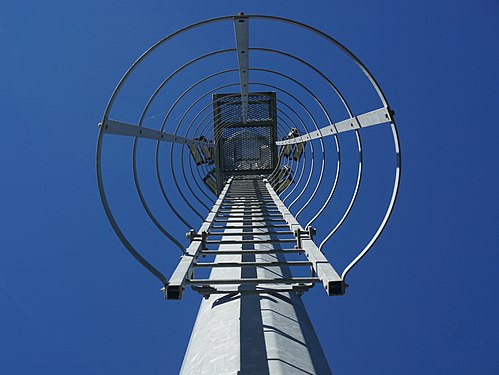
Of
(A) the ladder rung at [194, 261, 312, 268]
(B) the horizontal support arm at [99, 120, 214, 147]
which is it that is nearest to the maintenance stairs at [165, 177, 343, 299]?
(A) the ladder rung at [194, 261, 312, 268]

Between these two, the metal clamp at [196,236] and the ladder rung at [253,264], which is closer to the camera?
the ladder rung at [253,264]

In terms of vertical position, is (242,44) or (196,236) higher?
(242,44)

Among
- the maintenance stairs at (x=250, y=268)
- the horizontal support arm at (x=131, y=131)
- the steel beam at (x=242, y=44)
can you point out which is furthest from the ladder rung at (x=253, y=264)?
the steel beam at (x=242, y=44)

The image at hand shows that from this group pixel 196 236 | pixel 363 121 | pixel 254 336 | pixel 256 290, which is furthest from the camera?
pixel 196 236

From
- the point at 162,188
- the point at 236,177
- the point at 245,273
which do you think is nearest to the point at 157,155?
the point at 162,188

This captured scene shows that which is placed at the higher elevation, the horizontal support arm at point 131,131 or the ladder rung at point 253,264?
the horizontal support arm at point 131,131

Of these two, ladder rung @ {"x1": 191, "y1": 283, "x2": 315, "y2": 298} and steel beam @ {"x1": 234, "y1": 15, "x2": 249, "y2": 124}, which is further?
ladder rung @ {"x1": 191, "y1": 283, "x2": 315, "y2": 298}

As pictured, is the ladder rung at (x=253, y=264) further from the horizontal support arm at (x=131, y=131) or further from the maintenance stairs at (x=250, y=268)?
the horizontal support arm at (x=131, y=131)

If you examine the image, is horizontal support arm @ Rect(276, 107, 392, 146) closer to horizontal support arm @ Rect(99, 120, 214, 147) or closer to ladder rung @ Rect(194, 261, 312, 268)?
ladder rung @ Rect(194, 261, 312, 268)

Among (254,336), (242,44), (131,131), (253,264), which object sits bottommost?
(254,336)

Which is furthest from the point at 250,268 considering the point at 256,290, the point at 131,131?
the point at 131,131

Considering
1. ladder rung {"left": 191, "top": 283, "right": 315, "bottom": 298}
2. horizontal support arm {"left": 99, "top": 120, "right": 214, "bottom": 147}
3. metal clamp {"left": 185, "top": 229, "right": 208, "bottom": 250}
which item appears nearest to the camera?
horizontal support arm {"left": 99, "top": 120, "right": 214, "bottom": 147}

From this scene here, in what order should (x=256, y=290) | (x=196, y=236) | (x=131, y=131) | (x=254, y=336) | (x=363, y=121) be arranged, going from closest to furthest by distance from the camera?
(x=254, y=336)
(x=256, y=290)
(x=131, y=131)
(x=363, y=121)
(x=196, y=236)

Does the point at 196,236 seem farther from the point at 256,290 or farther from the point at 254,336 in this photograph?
the point at 254,336
